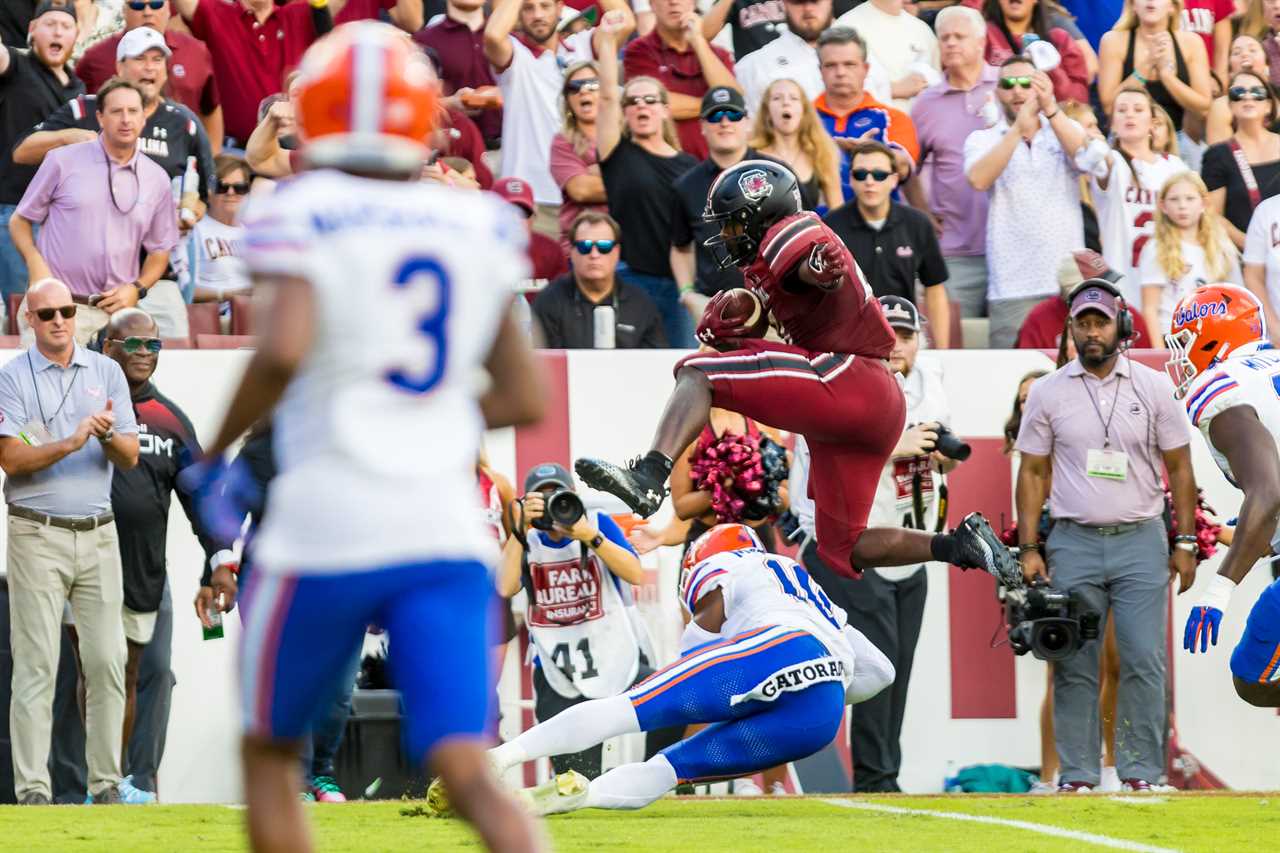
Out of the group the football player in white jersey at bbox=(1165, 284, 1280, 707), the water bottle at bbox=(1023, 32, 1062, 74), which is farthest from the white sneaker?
the water bottle at bbox=(1023, 32, 1062, 74)

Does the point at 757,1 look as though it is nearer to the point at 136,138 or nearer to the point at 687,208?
the point at 687,208

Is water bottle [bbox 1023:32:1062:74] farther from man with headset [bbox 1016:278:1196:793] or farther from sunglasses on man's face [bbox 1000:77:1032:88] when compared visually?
man with headset [bbox 1016:278:1196:793]

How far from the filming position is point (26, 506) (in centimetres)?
945

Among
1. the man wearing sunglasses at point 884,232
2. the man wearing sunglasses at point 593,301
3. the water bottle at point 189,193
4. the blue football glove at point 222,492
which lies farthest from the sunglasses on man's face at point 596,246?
the blue football glove at point 222,492

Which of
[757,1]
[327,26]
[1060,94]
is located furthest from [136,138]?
[1060,94]

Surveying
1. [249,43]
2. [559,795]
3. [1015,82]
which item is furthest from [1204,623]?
[249,43]

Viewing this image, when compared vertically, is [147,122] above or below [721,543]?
above

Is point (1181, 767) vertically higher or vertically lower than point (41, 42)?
lower

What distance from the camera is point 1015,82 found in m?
12.1

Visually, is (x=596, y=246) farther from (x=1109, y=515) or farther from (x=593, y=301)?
(x=1109, y=515)

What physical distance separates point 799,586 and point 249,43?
20.4ft

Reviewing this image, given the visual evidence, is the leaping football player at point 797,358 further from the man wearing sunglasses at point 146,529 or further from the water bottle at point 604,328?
the man wearing sunglasses at point 146,529

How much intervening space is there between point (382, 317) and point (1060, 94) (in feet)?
33.3

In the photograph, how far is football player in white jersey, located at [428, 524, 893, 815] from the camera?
7395 mm
